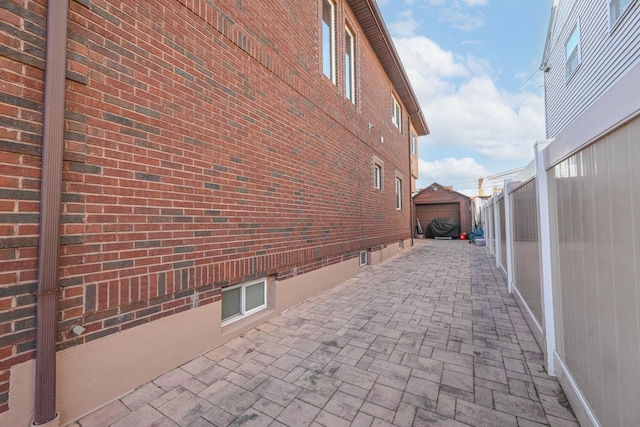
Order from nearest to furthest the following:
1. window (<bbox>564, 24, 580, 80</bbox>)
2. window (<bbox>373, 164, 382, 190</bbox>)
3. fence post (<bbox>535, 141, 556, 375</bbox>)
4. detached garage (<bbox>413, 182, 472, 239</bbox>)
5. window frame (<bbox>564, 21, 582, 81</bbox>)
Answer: fence post (<bbox>535, 141, 556, 375</bbox>), window frame (<bbox>564, 21, 582, 81</bbox>), window (<bbox>564, 24, 580, 80</bbox>), window (<bbox>373, 164, 382, 190</bbox>), detached garage (<bbox>413, 182, 472, 239</bbox>)

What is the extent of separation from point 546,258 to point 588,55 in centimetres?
789

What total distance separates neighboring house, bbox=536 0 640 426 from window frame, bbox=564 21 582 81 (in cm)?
788

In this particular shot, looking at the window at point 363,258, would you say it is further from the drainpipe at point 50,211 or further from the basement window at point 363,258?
the drainpipe at point 50,211

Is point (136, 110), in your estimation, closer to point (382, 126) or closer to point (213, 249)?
point (213, 249)

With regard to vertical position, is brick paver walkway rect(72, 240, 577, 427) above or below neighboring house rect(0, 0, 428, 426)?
below

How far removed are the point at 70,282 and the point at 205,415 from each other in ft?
4.38

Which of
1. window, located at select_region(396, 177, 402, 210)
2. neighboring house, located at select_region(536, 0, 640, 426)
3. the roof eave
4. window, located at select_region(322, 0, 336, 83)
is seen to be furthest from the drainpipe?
window, located at select_region(396, 177, 402, 210)

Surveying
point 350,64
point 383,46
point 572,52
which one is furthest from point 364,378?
point 572,52

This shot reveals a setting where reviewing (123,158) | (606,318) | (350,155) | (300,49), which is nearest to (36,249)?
(123,158)

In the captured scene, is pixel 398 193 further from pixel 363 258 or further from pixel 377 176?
pixel 363 258

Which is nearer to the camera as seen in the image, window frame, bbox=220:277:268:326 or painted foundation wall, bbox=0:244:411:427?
painted foundation wall, bbox=0:244:411:427

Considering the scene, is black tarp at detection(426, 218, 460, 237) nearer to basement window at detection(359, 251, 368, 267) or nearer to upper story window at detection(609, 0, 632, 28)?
basement window at detection(359, 251, 368, 267)

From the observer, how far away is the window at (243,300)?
3312mm

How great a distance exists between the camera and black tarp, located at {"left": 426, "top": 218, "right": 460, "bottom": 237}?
17.7 meters
